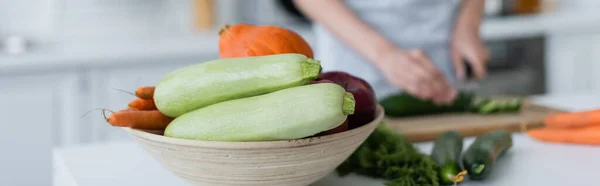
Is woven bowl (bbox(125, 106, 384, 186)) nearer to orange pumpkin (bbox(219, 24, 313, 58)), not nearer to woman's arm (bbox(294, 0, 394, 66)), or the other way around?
orange pumpkin (bbox(219, 24, 313, 58))

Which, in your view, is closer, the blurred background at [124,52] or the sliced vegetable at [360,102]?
the sliced vegetable at [360,102]

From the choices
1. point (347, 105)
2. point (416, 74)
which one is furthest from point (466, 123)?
point (347, 105)

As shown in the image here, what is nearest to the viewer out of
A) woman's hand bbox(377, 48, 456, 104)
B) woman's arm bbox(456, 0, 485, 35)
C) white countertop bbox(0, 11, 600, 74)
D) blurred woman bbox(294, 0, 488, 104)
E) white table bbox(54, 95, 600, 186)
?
white table bbox(54, 95, 600, 186)

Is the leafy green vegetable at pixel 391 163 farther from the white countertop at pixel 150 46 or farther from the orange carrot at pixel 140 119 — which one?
the white countertop at pixel 150 46

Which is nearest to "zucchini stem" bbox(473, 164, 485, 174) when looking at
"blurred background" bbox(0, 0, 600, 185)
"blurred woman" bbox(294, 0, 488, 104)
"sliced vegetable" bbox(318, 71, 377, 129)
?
"sliced vegetable" bbox(318, 71, 377, 129)

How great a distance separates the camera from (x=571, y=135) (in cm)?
112

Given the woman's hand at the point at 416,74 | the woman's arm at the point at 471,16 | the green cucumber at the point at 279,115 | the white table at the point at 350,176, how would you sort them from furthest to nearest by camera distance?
1. the woman's arm at the point at 471,16
2. the woman's hand at the point at 416,74
3. the white table at the point at 350,176
4. the green cucumber at the point at 279,115

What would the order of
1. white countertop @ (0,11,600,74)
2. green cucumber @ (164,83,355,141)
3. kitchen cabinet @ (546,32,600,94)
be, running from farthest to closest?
kitchen cabinet @ (546,32,600,94) → white countertop @ (0,11,600,74) → green cucumber @ (164,83,355,141)

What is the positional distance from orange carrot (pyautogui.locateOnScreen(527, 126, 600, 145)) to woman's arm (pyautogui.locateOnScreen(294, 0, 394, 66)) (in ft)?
1.32

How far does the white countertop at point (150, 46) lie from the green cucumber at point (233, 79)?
1.72 m

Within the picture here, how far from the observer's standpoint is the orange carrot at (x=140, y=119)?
0.74m

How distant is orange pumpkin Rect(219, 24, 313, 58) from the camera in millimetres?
786

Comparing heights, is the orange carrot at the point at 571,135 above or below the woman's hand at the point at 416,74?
below

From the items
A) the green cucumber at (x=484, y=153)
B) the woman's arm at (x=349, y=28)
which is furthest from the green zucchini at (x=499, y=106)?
the green cucumber at (x=484, y=153)
